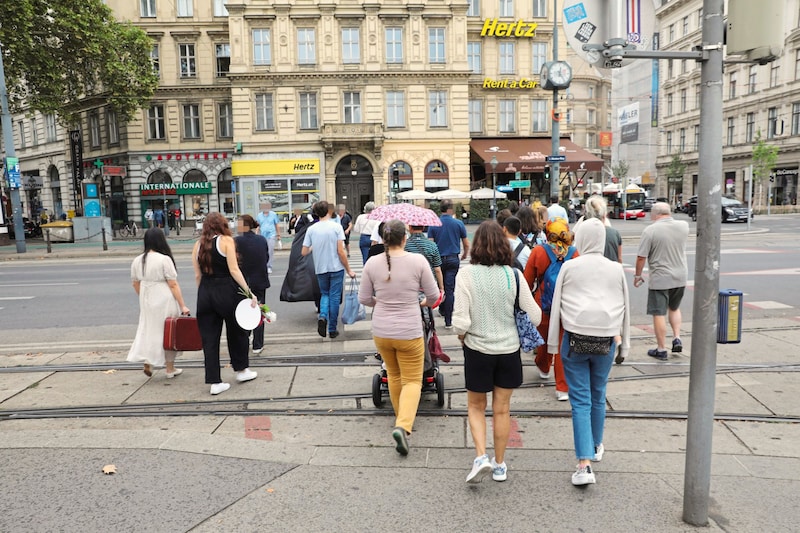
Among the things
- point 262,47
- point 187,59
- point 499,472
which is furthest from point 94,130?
point 499,472

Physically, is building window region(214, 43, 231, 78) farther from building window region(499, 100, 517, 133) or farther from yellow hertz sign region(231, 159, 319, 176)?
building window region(499, 100, 517, 133)

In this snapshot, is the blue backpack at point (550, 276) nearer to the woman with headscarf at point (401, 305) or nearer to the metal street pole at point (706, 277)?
the woman with headscarf at point (401, 305)

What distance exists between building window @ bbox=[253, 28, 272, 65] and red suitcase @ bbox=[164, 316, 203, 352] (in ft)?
99.5

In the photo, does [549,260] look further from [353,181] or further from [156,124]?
[156,124]

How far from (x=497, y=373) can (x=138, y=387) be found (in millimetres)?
4090

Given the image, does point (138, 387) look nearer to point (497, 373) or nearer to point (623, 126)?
point (497, 373)

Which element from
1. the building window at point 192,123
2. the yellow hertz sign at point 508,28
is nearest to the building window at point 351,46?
the yellow hertz sign at point 508,28

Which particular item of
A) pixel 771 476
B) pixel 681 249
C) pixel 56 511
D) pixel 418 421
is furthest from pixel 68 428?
pixel 681 249

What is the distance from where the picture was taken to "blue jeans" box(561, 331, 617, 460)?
400 cm

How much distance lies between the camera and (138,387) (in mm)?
6316

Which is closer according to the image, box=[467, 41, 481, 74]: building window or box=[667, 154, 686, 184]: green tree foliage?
box=[467, 41, 481, 74]: building window

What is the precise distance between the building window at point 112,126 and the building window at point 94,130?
4.49ft

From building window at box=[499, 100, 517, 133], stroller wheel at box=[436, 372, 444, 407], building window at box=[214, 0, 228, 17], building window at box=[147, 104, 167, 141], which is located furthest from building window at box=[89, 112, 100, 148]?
stroller wheel at box=[436, 372, 444, 407]

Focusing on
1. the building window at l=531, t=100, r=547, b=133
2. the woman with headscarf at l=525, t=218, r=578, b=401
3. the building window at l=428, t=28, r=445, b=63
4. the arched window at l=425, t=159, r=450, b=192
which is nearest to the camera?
the woman with headscarf at l=525, t=218, r=578, b=401
